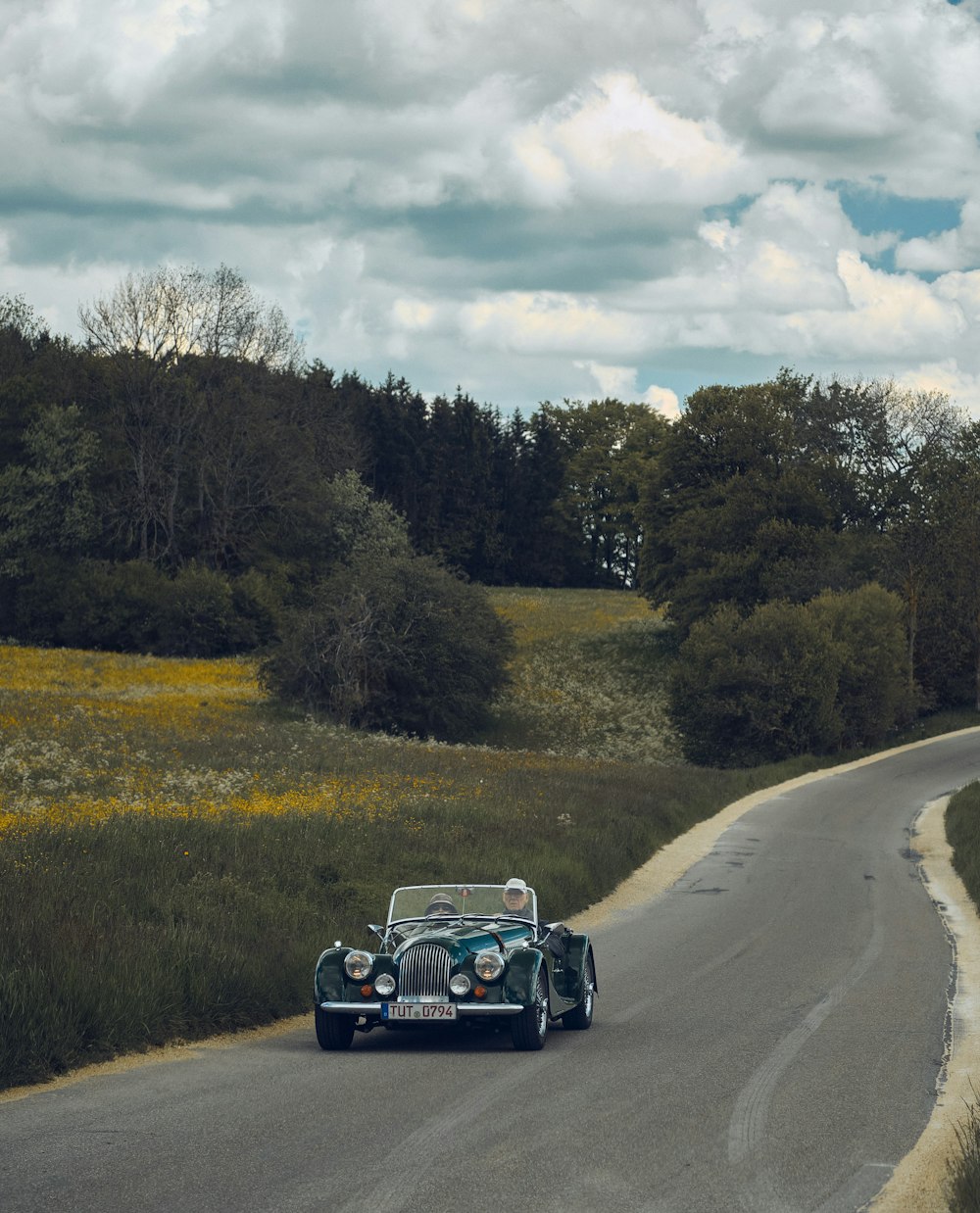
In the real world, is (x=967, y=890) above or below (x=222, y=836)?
below

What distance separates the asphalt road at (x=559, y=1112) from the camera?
292 inches

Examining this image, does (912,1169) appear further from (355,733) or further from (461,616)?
(461,616)

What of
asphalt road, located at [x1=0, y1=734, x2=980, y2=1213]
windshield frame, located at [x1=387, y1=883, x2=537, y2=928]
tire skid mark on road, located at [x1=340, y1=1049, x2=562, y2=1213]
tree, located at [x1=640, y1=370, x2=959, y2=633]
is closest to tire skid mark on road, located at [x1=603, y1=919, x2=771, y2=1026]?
asphalt road, located at [x1=0, y1=734, x2=980, y2=1213]

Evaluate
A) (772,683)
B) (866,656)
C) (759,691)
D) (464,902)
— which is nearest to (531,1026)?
(464,902)

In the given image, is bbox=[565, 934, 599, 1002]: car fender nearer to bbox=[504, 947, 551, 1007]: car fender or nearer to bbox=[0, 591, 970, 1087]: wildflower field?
bbox=[504, 947, 551, 1007]: car fender

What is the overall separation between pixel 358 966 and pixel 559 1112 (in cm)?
285

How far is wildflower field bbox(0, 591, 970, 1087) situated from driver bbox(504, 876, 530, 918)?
2.29 m

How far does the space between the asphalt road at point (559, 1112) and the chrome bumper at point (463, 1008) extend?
0.36 metres

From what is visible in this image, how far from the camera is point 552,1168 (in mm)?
7855

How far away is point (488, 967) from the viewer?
38.2 feet

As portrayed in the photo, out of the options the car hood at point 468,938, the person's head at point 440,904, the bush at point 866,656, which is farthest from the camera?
the bush at point 866,656

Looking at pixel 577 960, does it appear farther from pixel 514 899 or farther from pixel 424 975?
pixel 424 975

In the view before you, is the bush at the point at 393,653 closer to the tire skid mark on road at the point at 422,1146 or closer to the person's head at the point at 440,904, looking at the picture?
the person's head at the point at 440,904

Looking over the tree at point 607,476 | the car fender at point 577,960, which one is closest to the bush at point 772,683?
the car fender at point 577,960
